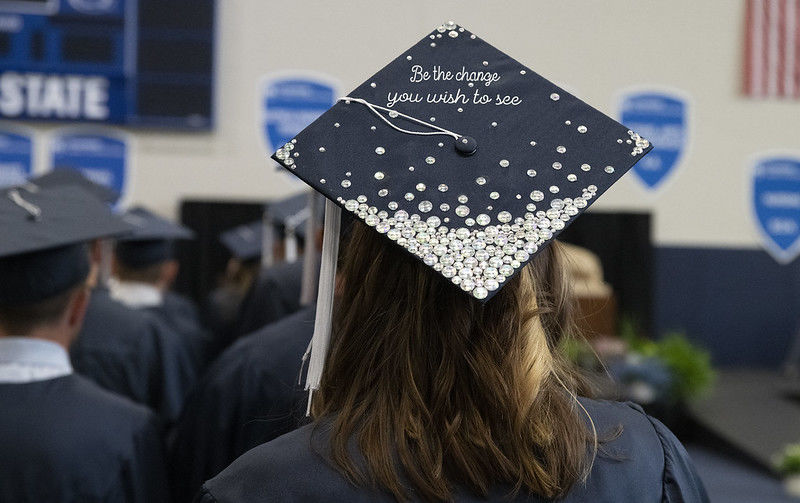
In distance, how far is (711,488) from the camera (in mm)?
6281

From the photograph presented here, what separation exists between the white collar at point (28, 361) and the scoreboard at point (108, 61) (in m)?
8.61

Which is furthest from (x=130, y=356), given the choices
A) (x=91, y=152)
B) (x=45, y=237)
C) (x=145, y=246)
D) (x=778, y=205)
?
(x=778, y=205)

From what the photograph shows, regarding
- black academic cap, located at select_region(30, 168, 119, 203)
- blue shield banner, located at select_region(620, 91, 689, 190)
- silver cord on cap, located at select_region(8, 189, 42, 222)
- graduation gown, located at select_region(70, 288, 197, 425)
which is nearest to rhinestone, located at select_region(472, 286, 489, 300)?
silver cord on cap, located at select_region(8, 189, 42, 222)

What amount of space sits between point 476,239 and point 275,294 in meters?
2.30

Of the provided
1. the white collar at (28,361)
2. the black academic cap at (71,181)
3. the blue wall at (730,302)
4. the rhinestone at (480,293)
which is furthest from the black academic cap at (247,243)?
the blue wall at (730,302)

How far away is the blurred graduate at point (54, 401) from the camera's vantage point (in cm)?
202

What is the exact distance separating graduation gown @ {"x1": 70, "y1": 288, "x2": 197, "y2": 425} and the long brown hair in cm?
262

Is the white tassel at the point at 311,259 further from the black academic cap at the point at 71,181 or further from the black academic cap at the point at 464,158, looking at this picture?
the black academic cap at the point at 71,181

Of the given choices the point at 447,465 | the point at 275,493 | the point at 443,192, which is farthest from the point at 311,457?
the point at 443,192

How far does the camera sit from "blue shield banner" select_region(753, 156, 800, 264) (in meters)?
11.6

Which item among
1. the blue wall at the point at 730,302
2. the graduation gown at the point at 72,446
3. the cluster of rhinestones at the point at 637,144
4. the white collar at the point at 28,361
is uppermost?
the cluster of rhinestones at the point at 637,144

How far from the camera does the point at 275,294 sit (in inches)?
134

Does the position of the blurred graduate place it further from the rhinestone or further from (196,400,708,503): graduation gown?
the rhinestone

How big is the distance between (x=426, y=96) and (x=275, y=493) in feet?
1.88
